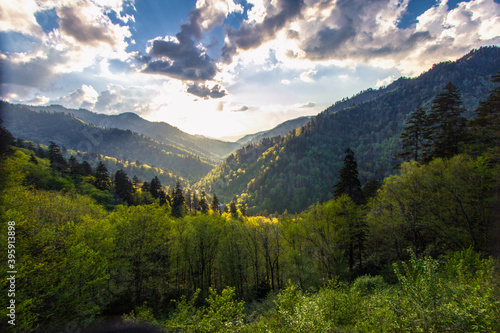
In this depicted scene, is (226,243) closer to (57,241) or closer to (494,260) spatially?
(57,241)

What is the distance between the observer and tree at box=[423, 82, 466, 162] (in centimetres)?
2670

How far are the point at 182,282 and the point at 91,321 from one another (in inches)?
1006

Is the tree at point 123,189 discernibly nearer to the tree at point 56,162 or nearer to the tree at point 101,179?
the tree at point 101,179

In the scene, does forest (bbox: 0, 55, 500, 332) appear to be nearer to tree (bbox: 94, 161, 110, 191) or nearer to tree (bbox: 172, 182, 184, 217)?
tree (bbox: 94, 161, 110, 191)

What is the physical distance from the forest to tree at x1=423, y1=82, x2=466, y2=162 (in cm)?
17

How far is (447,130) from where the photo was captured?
1085 inches

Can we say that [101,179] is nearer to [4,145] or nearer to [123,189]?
[123,189]

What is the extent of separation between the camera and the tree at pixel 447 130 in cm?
2670

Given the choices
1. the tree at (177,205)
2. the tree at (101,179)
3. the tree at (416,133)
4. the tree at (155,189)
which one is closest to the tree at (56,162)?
the tree at (101,179)

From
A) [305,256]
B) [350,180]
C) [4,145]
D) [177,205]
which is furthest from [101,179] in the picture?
[350,180]

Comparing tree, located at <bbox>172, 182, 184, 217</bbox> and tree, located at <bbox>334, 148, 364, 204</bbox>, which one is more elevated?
tree, located at <bbox>334, 148, 364, 204</bbox>

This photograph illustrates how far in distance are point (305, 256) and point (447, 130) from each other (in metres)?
28.0

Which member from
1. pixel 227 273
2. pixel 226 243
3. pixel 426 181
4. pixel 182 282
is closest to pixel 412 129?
pixel 426 181

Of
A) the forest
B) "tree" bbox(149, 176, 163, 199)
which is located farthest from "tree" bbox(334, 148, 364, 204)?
"tree" bbox(149, 176, 163, 199)
